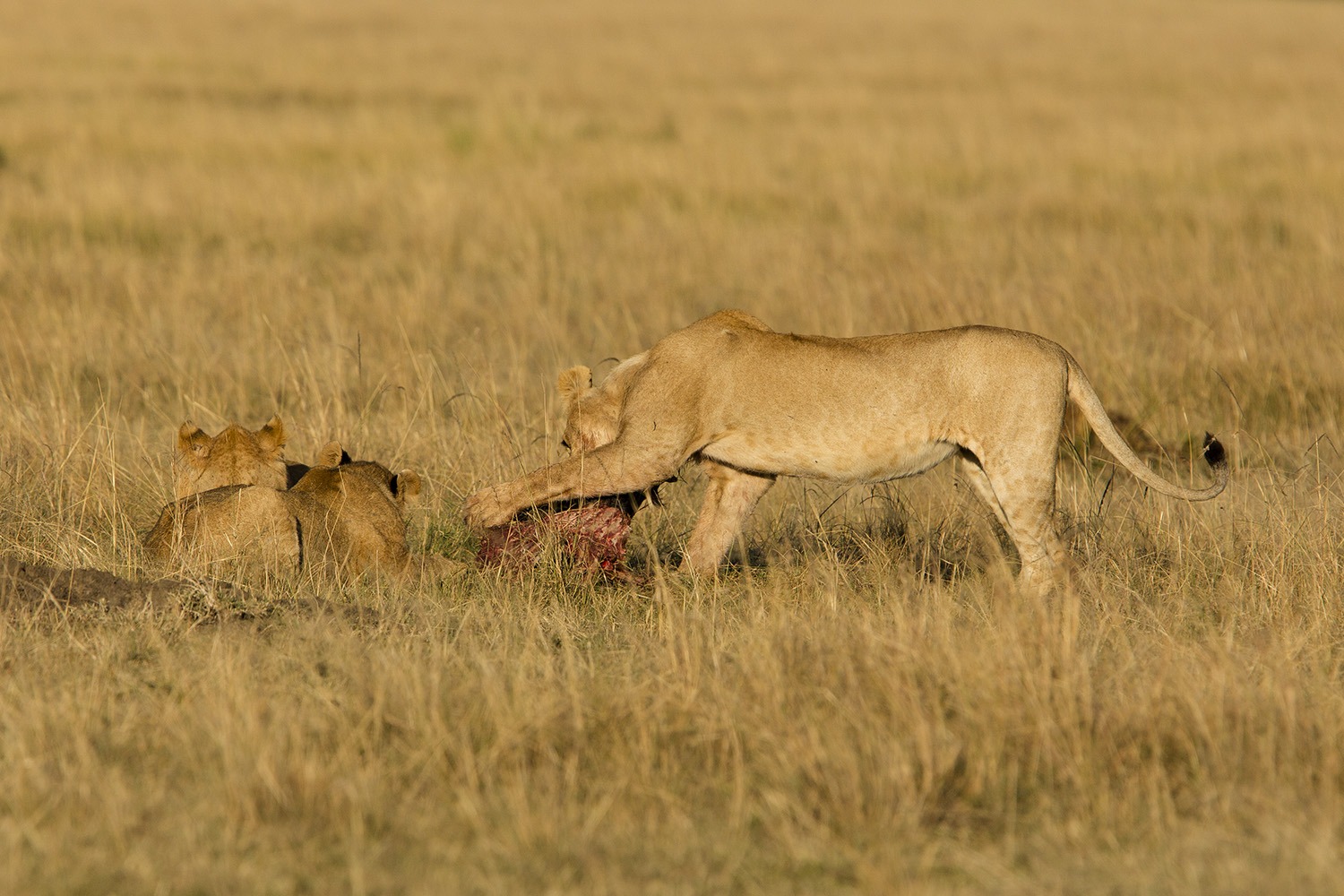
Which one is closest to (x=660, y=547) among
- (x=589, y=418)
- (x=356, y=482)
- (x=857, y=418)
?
(x=589, y=418)

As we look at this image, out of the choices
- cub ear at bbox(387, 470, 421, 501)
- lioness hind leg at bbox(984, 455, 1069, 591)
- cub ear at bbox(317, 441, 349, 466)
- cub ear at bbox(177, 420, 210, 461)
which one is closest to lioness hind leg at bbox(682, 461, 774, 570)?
lioness hind leg at bbox(984, 455, 1069, 591)

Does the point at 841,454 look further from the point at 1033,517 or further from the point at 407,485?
the point at 407,485

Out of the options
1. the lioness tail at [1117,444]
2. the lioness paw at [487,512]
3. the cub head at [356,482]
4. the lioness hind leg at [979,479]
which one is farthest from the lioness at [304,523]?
the lioness tail at [1117,444]

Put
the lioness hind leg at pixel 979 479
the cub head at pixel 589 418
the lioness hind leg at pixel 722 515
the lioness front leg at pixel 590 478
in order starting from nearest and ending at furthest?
the lioness front leg at pixel 590 478 < the lioness hind leg at pixel 979 479 < the cub head at pixel 589 418 < the lioness hind leg at pixel 722 515

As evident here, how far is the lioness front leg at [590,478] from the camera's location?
454cm

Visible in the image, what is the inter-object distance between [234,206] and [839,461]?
933 cm

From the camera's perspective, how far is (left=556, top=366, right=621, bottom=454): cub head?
191 inches

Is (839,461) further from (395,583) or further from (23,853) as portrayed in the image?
(23,853)

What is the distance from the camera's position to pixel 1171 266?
10633 mm

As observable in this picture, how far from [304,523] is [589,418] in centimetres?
103

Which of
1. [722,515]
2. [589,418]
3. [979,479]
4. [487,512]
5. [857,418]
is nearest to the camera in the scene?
[857,418]

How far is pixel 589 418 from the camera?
4871 mm

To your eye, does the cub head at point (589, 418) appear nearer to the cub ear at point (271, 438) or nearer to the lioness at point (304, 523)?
the lioness at point (304, 523)

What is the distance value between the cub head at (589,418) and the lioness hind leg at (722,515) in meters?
0.39
